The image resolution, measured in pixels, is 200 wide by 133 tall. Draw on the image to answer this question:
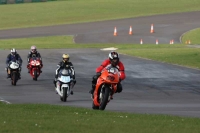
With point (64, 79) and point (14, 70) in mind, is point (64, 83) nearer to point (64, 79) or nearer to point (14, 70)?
point (64, 79)

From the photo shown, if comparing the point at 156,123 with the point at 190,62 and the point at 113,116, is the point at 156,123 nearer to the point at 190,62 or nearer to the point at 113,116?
the point at 113,116

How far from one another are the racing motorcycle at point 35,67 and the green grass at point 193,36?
2440cm

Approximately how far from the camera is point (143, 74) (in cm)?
A: 2975

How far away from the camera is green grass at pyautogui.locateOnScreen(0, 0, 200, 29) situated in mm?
68188

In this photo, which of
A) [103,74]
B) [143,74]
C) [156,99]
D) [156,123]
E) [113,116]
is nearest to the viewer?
[156,123]

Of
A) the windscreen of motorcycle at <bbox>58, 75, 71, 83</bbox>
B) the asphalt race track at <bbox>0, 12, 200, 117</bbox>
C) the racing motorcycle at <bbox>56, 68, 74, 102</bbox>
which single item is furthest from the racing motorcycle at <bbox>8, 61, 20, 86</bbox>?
the windscreen of motorcycle at <bbox>58, 75, 71, 83</bbox>

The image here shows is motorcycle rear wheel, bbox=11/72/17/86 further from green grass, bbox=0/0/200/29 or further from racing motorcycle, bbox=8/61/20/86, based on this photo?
green grass, bbox=0/0/200/29

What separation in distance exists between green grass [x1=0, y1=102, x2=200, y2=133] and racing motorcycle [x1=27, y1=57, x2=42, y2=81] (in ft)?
44.5

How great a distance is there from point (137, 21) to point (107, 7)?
452 inches

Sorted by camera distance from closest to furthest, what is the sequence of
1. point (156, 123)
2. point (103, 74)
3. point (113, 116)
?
1. point (156, 123)
2. point (113, 116)
3. point (103, 74)

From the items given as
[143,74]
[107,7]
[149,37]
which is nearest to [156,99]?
[143,74]

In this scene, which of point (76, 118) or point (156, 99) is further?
point (156, 99)

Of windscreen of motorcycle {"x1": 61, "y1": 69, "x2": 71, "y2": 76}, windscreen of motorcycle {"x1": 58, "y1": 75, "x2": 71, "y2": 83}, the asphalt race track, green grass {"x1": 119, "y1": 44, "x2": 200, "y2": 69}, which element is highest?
windscreen of motorcycle {"x1": 61, "y1": 69, "x2": 71, "y2": 76}

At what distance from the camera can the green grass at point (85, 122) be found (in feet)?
37.0
